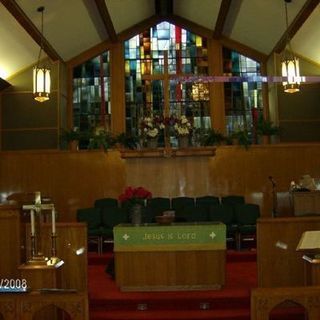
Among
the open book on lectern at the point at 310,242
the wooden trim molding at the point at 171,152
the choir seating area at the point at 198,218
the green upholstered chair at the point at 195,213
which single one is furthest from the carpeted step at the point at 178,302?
the wooden trim molding at the point at 171,152

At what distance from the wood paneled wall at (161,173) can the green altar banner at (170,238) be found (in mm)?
4730

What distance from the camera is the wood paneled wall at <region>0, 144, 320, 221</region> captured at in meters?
10.7

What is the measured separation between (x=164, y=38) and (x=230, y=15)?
6.55ft

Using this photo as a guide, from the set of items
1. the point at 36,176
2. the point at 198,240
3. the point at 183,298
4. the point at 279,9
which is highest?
the point at 279,9

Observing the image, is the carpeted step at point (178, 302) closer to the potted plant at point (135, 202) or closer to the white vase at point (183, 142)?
the potted plant at point (135, 202)

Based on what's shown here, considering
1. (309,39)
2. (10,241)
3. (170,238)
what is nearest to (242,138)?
(309,39)

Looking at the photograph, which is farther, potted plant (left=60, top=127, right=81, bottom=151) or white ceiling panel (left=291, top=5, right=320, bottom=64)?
potted plant (left=60, top=127, right=81, bottom=151)

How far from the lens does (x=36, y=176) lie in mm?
10836


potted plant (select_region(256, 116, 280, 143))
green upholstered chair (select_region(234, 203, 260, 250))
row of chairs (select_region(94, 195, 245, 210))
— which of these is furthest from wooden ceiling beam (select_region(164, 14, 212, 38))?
green upholstered chair (select_region(234, 203, 260, 250))

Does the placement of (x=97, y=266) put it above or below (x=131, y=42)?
below

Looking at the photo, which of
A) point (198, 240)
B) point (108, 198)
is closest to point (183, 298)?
point (198, 240)

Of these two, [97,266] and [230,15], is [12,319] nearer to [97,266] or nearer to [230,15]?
[97,266]

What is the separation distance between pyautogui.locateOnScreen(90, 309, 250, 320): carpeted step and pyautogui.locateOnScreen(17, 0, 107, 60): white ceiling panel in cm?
551

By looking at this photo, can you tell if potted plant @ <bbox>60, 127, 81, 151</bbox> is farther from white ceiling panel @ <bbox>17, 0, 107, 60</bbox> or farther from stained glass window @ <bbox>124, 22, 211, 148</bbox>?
white ceiling panel @ <bbox>17, 0, 107, 60</bbox>
